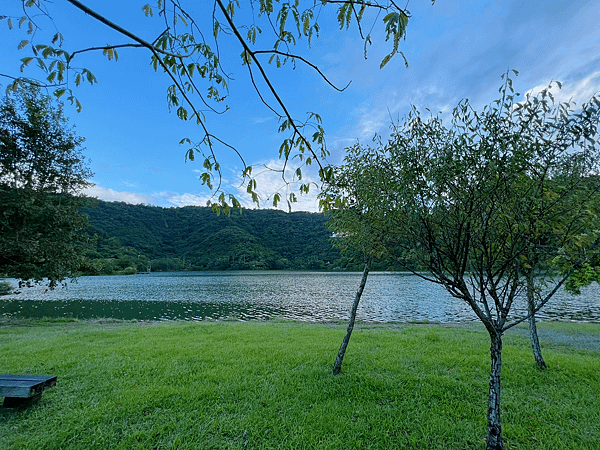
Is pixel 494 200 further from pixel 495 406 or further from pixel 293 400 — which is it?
pixel 293 400

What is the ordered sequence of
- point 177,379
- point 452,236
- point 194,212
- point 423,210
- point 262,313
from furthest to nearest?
point 194,212 → point 262,313 → point 177,379 → point 452,236 → point 423,210

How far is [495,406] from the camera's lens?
3912 millimetres

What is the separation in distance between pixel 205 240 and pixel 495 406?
127438mm

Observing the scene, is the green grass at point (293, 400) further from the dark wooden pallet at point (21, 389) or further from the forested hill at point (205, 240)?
the forested hill at point (205, 240)

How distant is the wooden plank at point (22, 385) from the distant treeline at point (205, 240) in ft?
287

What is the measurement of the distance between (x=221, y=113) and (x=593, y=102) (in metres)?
4.16

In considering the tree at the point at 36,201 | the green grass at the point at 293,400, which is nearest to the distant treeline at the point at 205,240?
the tree at the point at 36,201

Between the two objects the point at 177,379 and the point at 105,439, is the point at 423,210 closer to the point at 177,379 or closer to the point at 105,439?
the point at 105,439

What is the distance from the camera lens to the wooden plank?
4.68 m

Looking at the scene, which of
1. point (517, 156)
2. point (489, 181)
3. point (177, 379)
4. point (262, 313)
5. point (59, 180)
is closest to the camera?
point (517, 156)

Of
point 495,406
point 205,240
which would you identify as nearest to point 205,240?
point 205,240

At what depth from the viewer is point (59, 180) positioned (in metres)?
17.3

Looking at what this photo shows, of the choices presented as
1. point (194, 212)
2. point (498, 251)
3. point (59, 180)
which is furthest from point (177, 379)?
point (194, 212)

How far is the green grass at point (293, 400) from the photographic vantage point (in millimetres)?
4262
